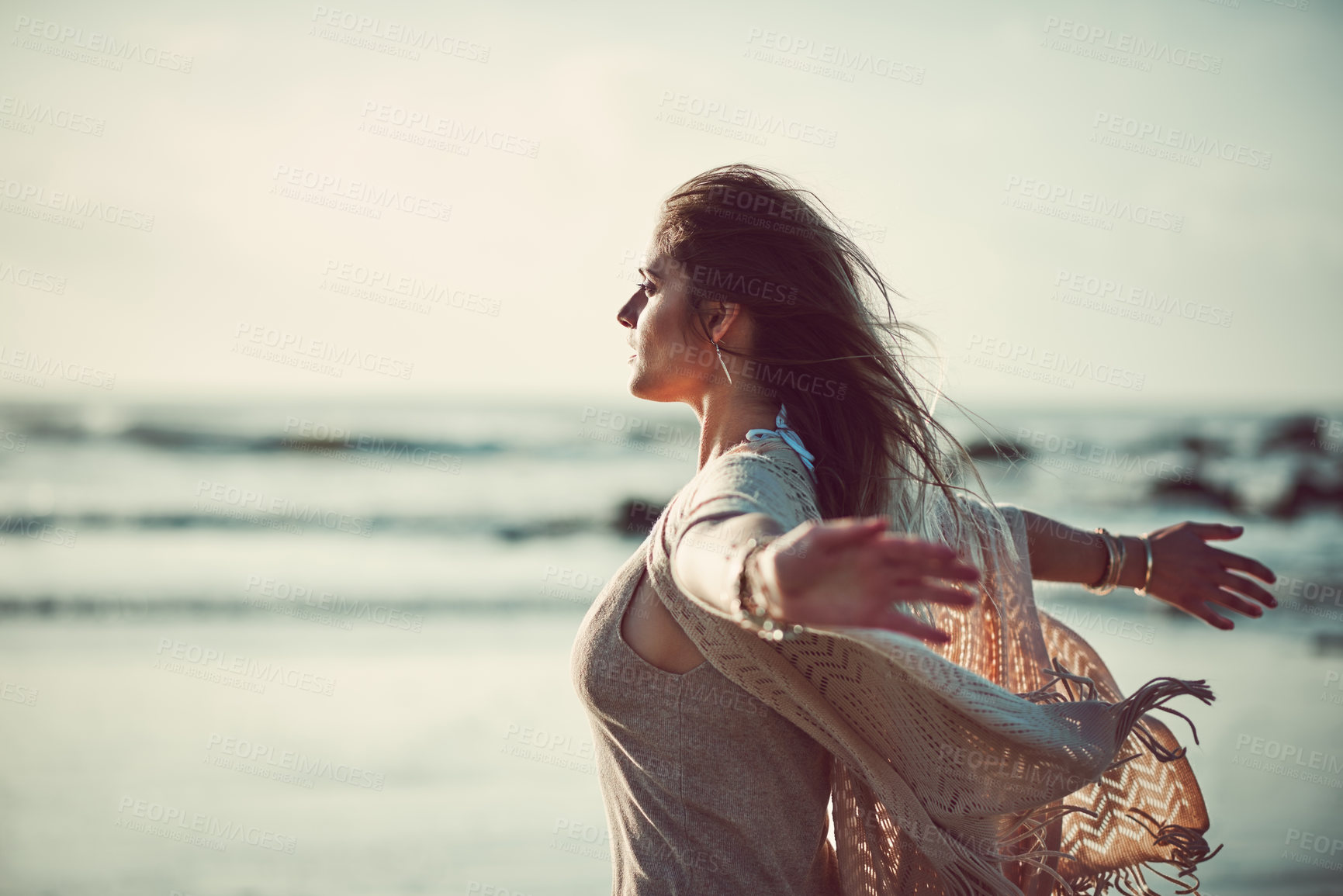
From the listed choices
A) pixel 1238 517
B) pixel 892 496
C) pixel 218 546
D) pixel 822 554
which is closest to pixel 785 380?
pixel 892 496

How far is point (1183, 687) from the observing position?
1.60 meters

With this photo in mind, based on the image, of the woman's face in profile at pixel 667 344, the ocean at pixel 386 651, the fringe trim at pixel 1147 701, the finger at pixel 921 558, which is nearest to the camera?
the finger at pixel 921 558

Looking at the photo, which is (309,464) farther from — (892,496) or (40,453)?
(892,496)

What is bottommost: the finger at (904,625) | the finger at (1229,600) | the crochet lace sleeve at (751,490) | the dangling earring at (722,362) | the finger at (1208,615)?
the finger at (904,625)

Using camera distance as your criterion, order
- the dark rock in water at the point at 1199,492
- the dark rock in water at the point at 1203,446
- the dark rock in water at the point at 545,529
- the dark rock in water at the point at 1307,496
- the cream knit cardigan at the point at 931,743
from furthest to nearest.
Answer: the dark rock in water at the point at 1203,446 < the dark rock in water at the point at 1199,492 < the dark rock in water at the point at 1307,496 < the dark rock in water at the point at 545,529 < the cream knit cardigan at the point at 931,743

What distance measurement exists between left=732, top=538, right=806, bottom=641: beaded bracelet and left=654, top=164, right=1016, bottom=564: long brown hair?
23.4 inches

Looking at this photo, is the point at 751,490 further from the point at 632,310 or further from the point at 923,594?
the point at 632,310

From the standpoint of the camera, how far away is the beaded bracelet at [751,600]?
1.10 metres

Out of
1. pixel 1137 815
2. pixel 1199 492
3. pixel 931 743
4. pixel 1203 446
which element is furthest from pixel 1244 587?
pixel 1203 446

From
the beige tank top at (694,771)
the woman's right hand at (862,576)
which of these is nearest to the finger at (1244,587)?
the beige tank top at (694,771)

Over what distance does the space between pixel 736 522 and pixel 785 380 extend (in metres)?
0.63

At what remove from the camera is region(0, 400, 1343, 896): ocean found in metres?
3.64

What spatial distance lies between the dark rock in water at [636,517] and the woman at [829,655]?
8.62 metres

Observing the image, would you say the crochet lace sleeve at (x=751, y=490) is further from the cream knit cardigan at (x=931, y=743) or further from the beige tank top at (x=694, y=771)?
the beige tank top at (x=694, y=771)
